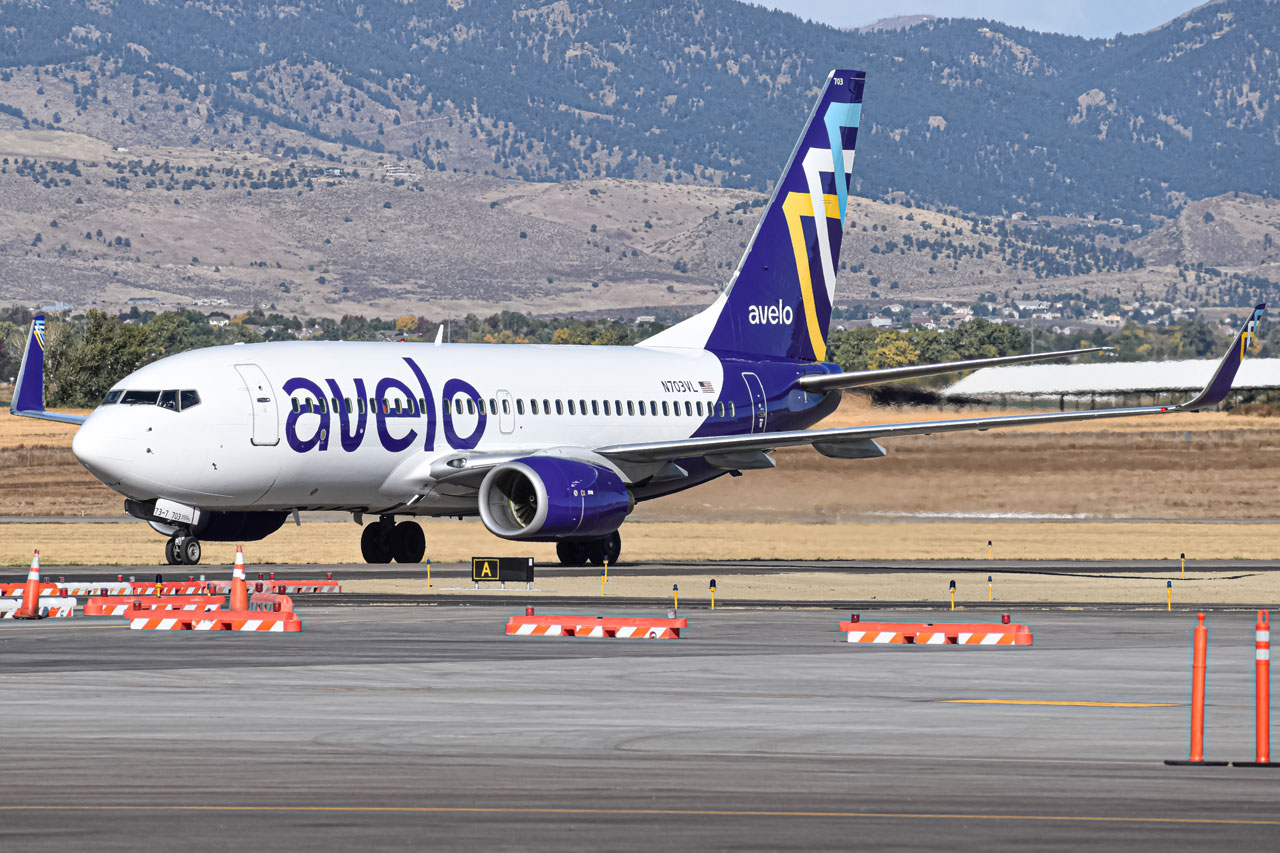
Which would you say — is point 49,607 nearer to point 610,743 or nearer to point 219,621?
point 219,621

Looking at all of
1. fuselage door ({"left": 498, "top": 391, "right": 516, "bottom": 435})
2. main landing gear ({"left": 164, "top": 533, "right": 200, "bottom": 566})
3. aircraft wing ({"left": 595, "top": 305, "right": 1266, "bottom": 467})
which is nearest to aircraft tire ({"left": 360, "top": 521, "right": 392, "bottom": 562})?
fuselage door ({"left": 498, "top": 391, "right": 516, "bottom": 435})

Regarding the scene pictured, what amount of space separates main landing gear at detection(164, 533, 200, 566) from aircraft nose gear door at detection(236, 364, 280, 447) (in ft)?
10.5

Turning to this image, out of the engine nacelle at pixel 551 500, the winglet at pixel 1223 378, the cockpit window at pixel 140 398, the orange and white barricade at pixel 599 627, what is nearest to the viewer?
the orange and white barricade at pixel 599 627

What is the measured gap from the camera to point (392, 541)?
47.1 meters

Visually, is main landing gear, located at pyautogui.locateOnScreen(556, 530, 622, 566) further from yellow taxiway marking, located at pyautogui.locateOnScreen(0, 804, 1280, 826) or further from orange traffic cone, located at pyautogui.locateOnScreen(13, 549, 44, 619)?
yellow taxiway marking, located at pyautogui.locateOnScreen(0, 804, 1280, 826)

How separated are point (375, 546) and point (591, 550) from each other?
15.8 feet

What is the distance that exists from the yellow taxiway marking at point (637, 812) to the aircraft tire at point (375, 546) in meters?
33.3

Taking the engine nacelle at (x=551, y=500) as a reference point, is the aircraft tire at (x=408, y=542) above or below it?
below

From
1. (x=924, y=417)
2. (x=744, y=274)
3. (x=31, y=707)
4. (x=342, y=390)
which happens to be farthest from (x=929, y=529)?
(x=31, y=707)

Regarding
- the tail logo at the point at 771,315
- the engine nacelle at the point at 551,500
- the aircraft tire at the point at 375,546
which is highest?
the tail logo at the point at 771,315

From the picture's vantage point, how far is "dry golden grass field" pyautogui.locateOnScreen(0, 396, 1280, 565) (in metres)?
51.8

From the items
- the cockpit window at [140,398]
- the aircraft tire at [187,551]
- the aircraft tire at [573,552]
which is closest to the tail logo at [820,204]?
the aircraft tire at [573,552]

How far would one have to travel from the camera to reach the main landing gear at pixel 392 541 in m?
47.0

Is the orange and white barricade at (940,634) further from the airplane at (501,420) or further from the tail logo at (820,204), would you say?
the tail logo at (820,204)
